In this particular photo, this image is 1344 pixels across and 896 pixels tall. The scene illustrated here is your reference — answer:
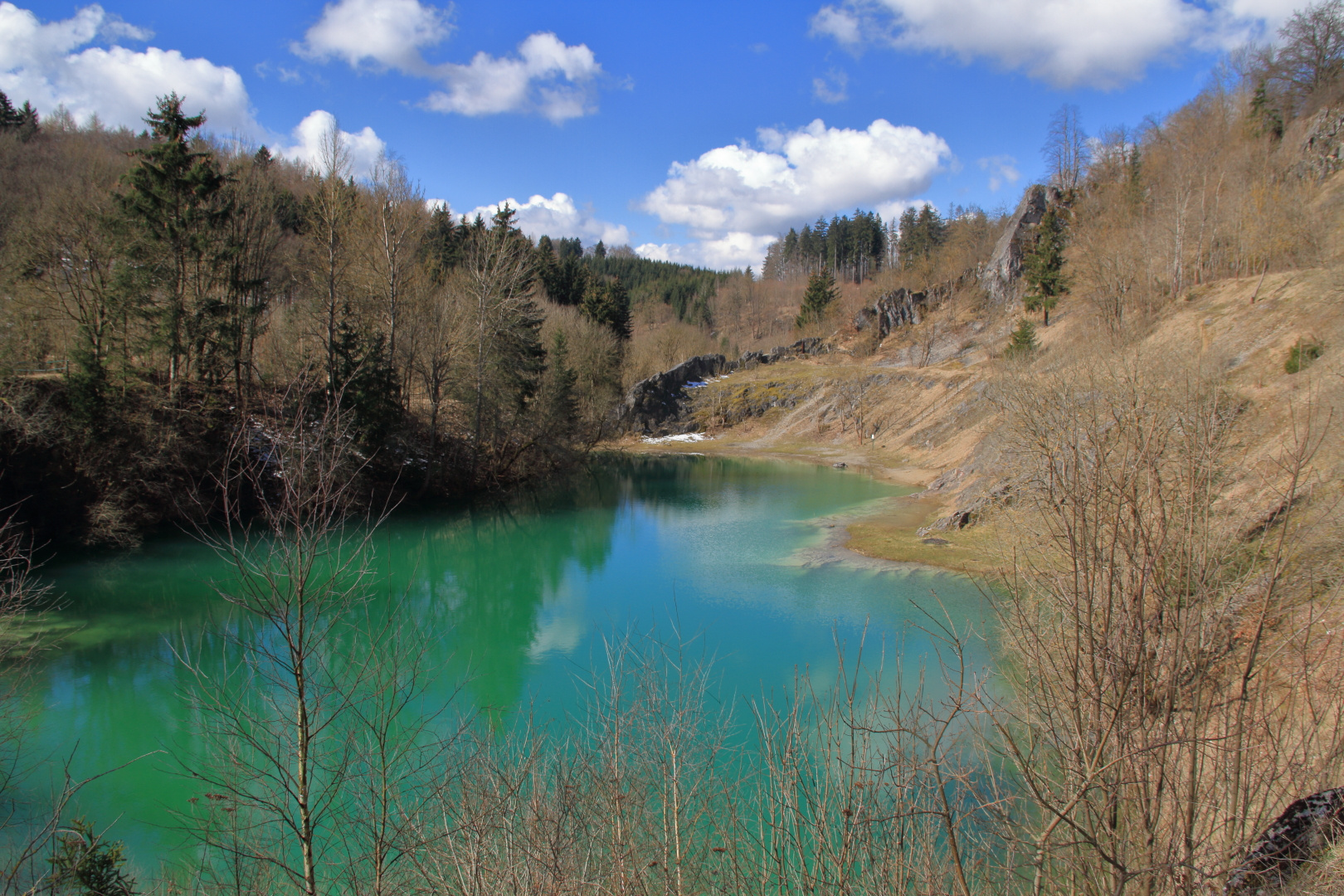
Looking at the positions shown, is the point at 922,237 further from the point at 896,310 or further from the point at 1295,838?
the point at 1295,838

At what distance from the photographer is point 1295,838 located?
4.48 metres

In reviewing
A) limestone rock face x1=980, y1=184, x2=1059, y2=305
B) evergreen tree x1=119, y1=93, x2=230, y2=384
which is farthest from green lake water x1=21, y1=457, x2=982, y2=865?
limestone rock face x1=980, y1=184, x2=1059, y2=305

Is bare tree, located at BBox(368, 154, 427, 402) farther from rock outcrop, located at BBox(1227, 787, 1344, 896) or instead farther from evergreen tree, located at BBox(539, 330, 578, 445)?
rock outcrop, located at BBox(1227, 787, 1344, 896)

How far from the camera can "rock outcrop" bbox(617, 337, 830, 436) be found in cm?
6400

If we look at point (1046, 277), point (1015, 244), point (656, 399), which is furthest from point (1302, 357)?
point (1015, 244)

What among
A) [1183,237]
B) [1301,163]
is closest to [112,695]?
[1183,237]

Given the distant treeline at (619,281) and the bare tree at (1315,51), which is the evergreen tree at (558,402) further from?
the bare tree at (1315,51)

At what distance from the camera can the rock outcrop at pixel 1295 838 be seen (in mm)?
4008

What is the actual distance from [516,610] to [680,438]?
4745cm

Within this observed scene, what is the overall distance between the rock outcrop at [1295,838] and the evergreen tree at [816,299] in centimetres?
7828

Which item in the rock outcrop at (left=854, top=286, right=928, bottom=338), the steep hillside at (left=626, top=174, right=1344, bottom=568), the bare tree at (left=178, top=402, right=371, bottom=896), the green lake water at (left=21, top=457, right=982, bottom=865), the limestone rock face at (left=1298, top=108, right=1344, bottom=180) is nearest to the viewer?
the bare tree at (left=178, top=402, right=371, bottom=896)

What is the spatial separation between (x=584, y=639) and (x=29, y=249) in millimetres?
20528

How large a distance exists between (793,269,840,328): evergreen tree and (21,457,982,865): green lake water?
180 ft

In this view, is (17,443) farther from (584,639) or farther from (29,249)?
(584,639)
